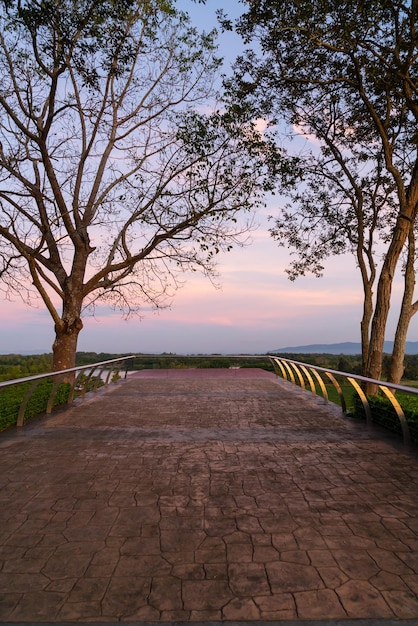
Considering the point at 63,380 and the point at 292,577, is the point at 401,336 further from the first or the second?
the point at 292,577

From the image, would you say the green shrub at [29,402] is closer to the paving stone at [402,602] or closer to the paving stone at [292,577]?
the paving stone at [292,577]

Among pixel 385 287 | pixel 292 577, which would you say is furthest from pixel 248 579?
pixel 385 287

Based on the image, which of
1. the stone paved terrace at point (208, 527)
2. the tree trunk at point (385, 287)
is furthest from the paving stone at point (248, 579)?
the tree trunk at point (385, 287)

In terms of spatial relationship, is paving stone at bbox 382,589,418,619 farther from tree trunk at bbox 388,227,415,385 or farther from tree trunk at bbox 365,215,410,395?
tree trunk at bbox 388,227,415,385

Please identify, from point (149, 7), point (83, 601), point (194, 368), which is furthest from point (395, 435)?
point (194, 368)

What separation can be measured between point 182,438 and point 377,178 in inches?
503

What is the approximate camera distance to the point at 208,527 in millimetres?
3986

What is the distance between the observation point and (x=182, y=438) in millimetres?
7594

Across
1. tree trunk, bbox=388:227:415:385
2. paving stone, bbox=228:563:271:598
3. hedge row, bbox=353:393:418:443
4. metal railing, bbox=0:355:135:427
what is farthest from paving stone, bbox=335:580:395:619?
tree trunk, bbox=388:227:415:385

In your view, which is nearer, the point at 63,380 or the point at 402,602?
the point at 402,602

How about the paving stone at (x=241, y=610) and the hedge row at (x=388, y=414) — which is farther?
the hedge row at (x=388, y=414)

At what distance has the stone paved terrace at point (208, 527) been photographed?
286cm

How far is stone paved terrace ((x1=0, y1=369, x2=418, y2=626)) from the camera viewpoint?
2863mm

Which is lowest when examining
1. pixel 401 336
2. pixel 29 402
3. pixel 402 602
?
pixel 402 602
